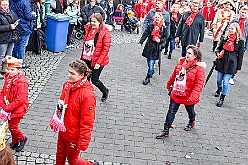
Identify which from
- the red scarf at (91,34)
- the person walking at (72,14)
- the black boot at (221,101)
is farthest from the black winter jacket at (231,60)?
the person walking at (72,14)

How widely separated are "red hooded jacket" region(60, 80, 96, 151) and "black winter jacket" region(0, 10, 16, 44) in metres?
4.02

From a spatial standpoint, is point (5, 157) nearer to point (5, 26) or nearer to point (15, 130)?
point (15, 130)

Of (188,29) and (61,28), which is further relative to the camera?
(61,28)

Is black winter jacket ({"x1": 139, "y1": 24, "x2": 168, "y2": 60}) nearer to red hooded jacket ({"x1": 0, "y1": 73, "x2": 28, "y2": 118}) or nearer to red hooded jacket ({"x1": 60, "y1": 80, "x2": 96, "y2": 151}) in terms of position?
red hooded jacket ({"x1": 0, "y1": 73, "x2": 28, "y2": 118})

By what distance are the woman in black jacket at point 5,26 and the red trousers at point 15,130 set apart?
2.77 m

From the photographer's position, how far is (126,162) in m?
4.68

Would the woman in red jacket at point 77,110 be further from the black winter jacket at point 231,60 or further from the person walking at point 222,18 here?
the person walking at point 222,18

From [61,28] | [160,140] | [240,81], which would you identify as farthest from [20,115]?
[240,81]

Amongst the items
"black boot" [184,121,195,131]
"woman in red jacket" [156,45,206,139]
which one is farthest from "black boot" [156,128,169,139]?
"black boot" [184,121,195,131]

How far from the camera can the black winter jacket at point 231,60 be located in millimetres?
6922

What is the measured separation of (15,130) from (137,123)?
7.68ft

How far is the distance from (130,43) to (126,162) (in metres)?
8.58

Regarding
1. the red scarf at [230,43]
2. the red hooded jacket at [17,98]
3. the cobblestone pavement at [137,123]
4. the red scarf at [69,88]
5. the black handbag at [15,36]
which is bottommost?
the cobblestone pavement at [137,123]

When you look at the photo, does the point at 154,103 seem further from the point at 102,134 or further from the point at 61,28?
the point at 61,28
